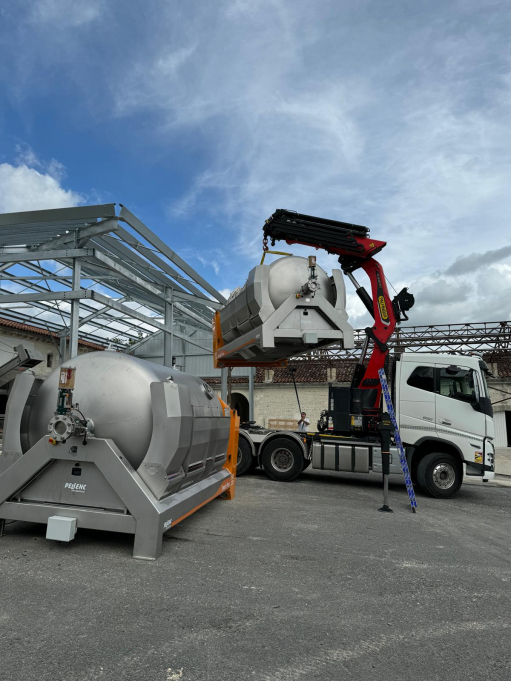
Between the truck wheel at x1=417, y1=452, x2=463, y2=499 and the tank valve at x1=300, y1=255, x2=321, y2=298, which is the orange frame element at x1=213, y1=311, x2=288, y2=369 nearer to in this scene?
the tank valve at x1=300, y1=255, x2=321, y2=298

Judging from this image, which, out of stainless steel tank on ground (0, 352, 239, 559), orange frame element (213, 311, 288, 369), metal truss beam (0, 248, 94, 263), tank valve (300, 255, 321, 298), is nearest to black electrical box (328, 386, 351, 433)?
orange frame element (213, 311, 288, 369)

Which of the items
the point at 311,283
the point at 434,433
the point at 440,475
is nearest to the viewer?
the point at 311,283

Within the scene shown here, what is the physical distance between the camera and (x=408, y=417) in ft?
29.0

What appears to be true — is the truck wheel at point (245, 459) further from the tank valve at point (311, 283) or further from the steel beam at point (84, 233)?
the steel beam at point (84, 233)

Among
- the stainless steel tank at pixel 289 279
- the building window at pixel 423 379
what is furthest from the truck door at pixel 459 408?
the stainless steel tank at pixel 289 279

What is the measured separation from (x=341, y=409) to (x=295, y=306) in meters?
3.01

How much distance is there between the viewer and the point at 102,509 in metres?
4.33

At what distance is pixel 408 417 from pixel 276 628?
6.61 meters

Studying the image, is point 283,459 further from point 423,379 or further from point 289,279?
point 289,279

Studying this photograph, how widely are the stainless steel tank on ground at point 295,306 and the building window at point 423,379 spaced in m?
2.15

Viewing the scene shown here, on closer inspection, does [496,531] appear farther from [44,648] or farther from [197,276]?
[197,276]

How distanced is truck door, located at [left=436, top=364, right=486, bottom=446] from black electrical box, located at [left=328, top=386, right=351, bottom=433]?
176 centimetres

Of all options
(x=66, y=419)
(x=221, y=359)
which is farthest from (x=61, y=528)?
(x=221, y=359)

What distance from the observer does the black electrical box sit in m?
9.33
